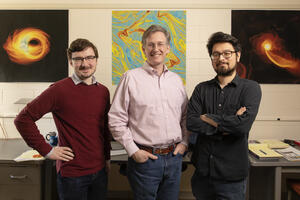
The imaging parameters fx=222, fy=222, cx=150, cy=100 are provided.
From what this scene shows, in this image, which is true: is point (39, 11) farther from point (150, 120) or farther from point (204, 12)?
point (150, 120)

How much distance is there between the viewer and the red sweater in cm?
137

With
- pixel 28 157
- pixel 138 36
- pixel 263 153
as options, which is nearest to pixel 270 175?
pixel 263 153

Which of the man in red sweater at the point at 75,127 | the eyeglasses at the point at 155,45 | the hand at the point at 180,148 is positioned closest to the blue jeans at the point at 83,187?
the man in red sweater at the point at 75,127

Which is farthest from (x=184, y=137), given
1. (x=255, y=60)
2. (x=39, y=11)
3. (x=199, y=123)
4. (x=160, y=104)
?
(x=39, y=11)

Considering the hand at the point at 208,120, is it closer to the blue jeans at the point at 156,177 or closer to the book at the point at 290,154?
the blue jeans at the point at 156,177

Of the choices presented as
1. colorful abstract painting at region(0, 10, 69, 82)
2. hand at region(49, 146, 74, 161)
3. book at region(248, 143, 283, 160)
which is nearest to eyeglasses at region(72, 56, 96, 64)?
hand at region(49, 146, 74, 161)

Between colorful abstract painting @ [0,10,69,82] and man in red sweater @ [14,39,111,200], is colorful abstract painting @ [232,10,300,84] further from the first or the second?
colorful abstract painting @ [0,10,69,82]

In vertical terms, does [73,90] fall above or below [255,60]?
below

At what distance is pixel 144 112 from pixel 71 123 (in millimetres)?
465

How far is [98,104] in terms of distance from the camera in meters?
1.49

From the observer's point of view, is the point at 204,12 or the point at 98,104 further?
the point at 204,12

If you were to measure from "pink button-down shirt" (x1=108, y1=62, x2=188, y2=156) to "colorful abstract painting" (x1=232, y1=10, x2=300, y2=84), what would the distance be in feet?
4.93

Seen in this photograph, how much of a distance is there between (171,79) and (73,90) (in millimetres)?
664

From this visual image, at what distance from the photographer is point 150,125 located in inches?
56.6
